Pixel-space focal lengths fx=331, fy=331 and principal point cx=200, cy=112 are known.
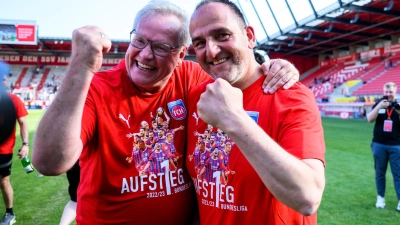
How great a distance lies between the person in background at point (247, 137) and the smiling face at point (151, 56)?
0.67 feet

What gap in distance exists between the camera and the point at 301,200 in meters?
1.33

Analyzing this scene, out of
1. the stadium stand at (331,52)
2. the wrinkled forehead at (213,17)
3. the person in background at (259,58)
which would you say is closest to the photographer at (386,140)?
the person in background at (259,58)

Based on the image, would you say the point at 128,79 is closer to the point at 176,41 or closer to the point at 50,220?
the point at 176,41

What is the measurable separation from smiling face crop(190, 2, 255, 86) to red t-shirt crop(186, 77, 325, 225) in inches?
6.6

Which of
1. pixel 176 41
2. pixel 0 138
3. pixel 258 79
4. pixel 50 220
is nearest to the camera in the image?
pixel 0 138

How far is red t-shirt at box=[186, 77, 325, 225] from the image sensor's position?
1.62 metres

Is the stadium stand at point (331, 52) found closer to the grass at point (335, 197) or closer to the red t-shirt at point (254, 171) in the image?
the grass at point (335, 197)

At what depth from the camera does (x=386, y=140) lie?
18.9ft

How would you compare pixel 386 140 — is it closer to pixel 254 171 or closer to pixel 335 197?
pixel 335 197

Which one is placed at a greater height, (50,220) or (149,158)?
(149,158)

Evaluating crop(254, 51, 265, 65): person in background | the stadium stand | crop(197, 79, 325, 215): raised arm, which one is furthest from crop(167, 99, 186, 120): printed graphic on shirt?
the stadium stand

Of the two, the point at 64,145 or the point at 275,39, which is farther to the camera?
the point at 275,39

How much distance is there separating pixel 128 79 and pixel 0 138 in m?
1.29

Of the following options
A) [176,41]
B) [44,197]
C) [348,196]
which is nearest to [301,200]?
[176,41]
